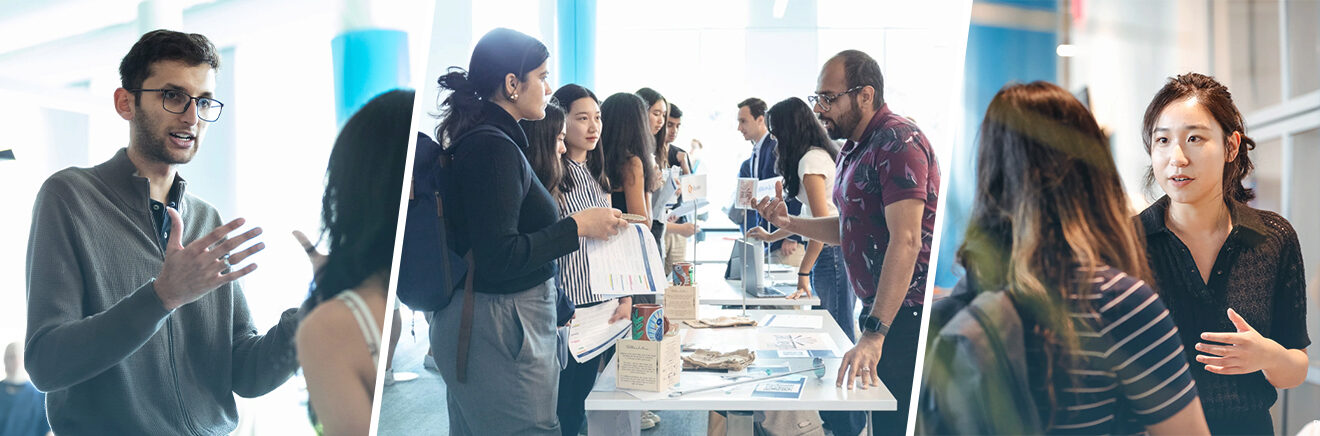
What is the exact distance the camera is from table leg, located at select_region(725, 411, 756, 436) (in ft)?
5.67

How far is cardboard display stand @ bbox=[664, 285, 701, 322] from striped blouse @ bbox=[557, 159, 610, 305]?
0.61 feet

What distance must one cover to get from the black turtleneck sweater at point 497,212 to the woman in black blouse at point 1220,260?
41.7 inches

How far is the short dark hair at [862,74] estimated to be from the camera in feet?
5.74

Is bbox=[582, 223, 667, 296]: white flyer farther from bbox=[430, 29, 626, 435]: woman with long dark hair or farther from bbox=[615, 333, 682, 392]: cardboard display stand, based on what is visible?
bbox=[615, 333, 682, 392]: cardboard display stand

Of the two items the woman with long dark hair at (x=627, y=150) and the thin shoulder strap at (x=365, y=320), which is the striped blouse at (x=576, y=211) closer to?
→ the woman with long dark hair at (x=627, y=150)

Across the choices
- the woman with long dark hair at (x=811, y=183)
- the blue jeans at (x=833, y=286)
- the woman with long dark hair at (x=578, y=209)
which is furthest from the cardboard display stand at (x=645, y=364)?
the blue jeans at (x=833, y=286)

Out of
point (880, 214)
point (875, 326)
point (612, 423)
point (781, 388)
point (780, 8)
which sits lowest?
point (612, 423)

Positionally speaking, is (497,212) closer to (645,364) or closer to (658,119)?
(645,364)

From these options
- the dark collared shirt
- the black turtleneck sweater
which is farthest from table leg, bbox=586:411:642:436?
the dark collared shirt

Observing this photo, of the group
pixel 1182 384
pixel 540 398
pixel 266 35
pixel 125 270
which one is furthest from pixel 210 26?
pixel 1182 384

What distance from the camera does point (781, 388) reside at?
1.49m

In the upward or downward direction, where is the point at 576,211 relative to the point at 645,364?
upward

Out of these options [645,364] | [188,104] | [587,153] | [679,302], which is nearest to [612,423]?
[679,302]

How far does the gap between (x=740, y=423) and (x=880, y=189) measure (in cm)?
63
